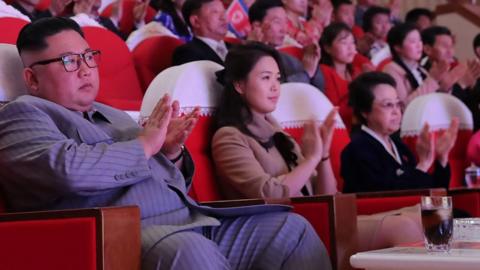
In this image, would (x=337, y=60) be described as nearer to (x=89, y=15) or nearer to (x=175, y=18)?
(x=175, y=18)

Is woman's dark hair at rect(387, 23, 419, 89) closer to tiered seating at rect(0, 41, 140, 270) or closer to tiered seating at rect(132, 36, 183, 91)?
tiered seating at rect(132, 36, 183, 91)

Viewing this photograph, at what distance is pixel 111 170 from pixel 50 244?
0.25 metres

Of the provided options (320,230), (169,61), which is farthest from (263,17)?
(320,230)

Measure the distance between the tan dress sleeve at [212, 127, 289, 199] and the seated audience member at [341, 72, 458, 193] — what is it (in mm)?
448

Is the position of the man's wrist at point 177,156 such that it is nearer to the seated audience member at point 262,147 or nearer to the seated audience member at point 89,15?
the seated audience member at point 262,147

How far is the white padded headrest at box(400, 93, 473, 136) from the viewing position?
3.26 metres

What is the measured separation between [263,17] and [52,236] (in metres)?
2.54

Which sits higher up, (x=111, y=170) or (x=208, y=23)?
(x=208, y=23)

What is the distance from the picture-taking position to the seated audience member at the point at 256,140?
211cm

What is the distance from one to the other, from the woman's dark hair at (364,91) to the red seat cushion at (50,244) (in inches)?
64.6

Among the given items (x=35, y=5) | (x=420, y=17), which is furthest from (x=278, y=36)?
(x=420, y=17)

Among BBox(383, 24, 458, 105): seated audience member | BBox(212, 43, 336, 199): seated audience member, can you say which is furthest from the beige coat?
BBox(383, 24, 458, 105): seated audience member

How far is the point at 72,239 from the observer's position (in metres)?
1.26

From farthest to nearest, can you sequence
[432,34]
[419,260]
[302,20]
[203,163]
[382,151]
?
[302,20] → [432,34] → [382,151] → [203,163] → [419,260]
